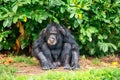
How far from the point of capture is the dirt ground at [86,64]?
7.98 metres

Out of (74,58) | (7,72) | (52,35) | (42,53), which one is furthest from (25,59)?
(7,72)

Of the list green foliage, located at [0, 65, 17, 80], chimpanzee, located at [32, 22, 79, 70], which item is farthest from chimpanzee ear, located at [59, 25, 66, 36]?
green foliage, located at [0, 65, 17, 80]

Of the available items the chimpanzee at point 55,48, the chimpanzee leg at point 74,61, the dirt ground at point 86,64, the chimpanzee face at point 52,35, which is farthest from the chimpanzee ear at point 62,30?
the dirt ground at point 86,64

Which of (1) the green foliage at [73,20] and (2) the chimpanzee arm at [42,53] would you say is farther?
(1) the green foliage at [73,20]

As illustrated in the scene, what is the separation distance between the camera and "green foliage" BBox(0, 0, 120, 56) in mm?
8750

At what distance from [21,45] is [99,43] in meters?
1.81

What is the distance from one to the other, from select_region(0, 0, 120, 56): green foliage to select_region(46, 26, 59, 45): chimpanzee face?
49 cm

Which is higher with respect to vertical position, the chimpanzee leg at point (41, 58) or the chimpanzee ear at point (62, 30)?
the chimpanzee ear at point (62, 30)

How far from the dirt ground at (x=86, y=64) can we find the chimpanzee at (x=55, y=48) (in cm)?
21

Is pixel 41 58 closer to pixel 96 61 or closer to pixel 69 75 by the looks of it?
pixel 69 75

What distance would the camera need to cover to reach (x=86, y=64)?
8898mm

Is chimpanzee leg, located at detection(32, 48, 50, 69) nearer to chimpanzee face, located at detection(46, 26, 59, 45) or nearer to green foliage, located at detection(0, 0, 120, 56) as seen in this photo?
chimpanzee face, located at detection(46, 26, 59, 45)

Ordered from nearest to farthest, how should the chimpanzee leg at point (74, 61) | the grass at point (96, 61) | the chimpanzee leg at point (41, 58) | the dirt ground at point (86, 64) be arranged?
the dirt ground at point (86, 64)
the chimpanzee leg at point (41, 58)
the chimpanzee leg at point (74, 61)
the grass at point (96, 61)

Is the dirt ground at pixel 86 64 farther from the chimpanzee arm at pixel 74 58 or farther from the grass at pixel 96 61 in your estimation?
the chimpanzee arm at pixel 74 58
